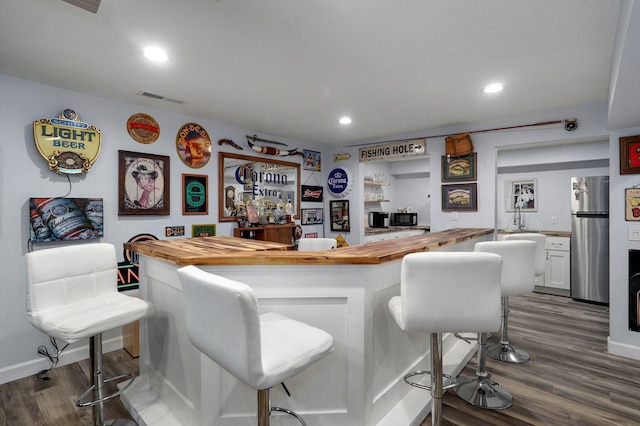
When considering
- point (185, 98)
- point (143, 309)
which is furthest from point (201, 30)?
point (143, 309)

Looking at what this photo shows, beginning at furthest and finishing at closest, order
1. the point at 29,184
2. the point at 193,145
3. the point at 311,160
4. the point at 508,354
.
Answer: the point at 311,160, the point at 193,145, the point at 508,354, the point at 29,184

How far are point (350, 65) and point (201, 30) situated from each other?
1.06 metres

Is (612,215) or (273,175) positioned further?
(273,175)

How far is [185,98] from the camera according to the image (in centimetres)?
315

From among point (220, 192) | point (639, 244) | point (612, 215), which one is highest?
point (220, 192)

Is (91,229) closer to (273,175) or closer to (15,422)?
(15,422)

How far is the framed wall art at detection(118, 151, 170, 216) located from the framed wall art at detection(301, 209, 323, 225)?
2241 millimetres

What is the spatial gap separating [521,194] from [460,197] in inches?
85.1

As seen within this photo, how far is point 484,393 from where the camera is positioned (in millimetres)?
2248

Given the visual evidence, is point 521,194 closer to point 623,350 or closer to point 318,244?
point 623,350

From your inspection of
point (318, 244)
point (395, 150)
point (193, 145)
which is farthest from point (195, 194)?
point (395, 150)

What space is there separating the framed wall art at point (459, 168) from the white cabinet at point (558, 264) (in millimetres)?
1893

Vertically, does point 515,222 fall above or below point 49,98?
below

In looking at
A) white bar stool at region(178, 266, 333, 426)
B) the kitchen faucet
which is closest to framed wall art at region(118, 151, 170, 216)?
white bar stool at region(178, 266, 333, 426)
